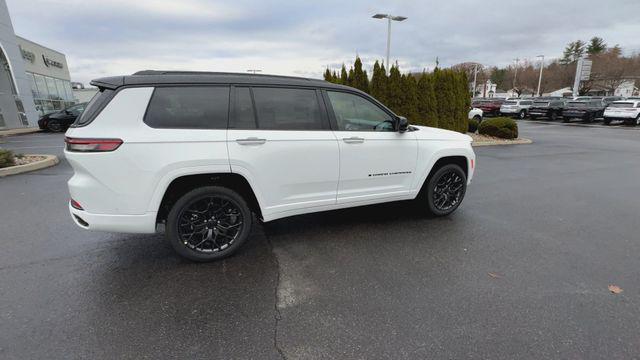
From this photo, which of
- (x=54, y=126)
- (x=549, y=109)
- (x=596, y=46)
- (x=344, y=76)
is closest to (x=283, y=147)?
(x=344, y=76)

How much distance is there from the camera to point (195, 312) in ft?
8.73

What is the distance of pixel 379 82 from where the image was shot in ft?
43.7

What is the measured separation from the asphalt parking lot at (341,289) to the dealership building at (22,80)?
55.5 ft

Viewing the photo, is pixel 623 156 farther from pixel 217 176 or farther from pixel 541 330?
pixel 217 176

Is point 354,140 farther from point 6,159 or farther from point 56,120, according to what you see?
point 56,120

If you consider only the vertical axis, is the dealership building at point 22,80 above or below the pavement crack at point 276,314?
above

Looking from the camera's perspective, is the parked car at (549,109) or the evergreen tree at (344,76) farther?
the parked car at (549,109)

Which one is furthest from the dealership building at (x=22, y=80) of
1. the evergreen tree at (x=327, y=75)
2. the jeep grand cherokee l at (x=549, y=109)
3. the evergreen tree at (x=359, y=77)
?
the jeep grand cherokee l at (x=549, y=109)

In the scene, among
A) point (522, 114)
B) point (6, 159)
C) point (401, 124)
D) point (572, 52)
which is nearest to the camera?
point (401, 124)

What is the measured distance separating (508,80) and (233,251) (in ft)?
331

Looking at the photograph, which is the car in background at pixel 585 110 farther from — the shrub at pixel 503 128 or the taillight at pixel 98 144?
the taillight at pixel 98 144

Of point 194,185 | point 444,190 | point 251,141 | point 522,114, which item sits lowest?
point 522,114

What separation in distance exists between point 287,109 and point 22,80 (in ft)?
67.6

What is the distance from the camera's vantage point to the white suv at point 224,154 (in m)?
2.93
